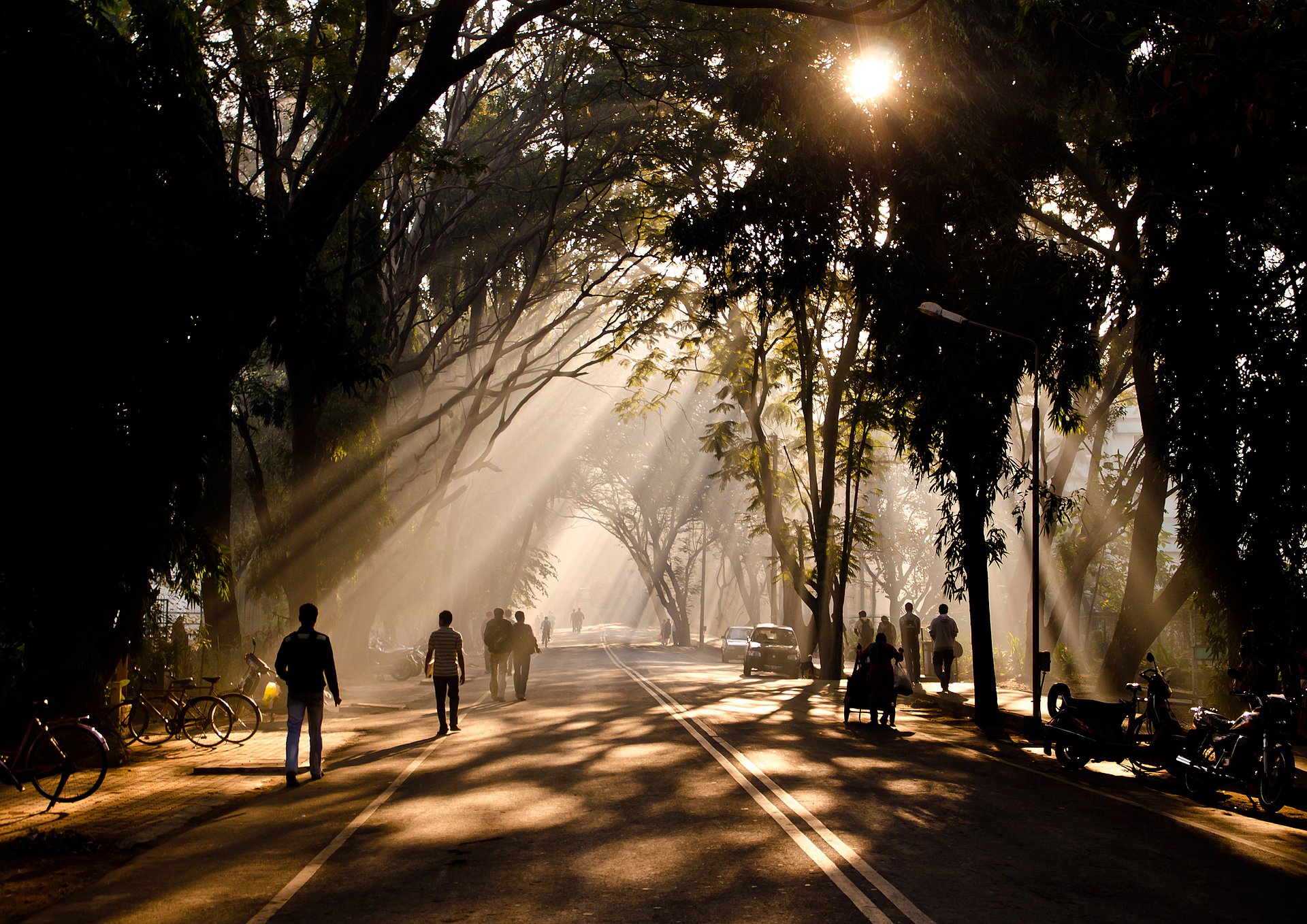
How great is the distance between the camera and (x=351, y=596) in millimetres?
35281

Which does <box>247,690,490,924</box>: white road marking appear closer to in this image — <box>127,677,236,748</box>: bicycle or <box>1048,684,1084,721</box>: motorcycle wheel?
<box>127,677,236,748</box>: bicycle

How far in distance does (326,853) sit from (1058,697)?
1203cm

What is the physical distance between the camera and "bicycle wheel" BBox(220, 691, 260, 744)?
56.9 ft

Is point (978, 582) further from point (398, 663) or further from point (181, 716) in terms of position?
point (398, 663)

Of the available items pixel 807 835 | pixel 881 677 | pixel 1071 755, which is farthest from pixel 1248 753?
pixel 881 677

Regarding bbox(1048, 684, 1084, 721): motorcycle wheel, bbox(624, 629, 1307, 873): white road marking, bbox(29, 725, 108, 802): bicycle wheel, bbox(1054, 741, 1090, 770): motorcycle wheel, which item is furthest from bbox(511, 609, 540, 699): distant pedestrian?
bbox(29, 725, 108, 802): bicycle wheel

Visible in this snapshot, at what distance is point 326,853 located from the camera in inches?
347

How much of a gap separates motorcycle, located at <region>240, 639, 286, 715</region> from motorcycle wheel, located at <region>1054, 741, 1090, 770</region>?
12.0 m

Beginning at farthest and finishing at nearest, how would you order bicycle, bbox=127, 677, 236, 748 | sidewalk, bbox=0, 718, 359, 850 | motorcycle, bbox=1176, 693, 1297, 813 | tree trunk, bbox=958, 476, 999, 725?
tree trunk, bbox=958, 476, 999, 725
bicycle, bbox=127, 677, 236, 748
motorcycle, bbox=1176, 693, 1297, 813
sidewalk, bbox=0, 718, 359, 850

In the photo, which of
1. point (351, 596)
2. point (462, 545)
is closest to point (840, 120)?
point (351, 596)

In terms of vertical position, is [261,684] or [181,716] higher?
[261,684]

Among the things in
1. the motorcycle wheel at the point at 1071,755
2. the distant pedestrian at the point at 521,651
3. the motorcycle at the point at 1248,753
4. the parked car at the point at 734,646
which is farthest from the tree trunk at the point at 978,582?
the parked car at the point at 734,646

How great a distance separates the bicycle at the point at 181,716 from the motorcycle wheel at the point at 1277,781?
13277mm

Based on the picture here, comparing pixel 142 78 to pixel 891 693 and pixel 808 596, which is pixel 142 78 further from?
pixel 808 596
